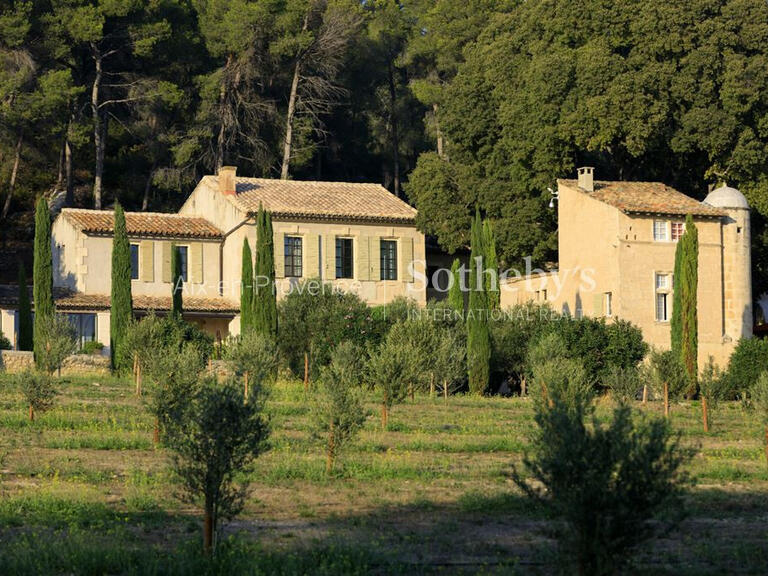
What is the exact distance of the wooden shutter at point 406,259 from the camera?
46219mm

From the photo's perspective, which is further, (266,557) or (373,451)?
(373,451)

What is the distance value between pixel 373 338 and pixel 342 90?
20491 mm

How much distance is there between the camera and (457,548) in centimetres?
1503

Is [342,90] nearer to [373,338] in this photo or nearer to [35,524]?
[373,338]

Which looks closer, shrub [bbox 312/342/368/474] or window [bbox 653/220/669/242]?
shrub [bbox 312/342/368/474]

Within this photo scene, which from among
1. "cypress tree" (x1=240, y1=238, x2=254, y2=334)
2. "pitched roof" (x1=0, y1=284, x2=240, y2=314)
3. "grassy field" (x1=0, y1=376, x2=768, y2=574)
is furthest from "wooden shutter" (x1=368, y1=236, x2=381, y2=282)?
"grassy field" (x1=0, y1=376, x2=768, y2=574)

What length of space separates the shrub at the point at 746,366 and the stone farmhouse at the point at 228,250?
12.2 m

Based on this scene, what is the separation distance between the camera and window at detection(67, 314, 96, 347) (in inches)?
1640

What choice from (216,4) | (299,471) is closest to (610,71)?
(216,4)

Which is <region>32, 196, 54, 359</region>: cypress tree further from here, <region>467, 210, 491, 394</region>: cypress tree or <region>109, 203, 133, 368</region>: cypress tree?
<region>467, 210, 491, 394</region>: cypress tree

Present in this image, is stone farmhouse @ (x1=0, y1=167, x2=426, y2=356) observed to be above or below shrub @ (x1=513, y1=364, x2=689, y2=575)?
above

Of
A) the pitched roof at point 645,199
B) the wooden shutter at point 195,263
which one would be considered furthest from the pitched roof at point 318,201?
the pitched roof at point 645,199

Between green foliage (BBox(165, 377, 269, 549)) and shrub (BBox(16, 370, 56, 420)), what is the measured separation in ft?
37.8

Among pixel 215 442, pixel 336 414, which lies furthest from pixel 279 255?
pixel 215 442
